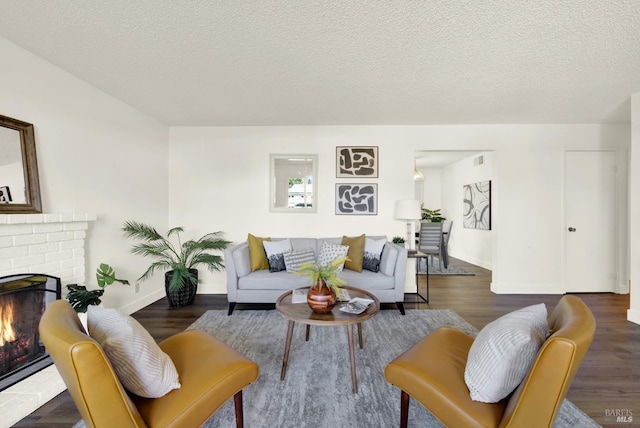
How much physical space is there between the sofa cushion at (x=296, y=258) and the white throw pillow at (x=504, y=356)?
2.28 meters

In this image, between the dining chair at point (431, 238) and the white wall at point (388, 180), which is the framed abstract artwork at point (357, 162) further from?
the dining chair at point (431, 238)

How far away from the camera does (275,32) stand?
6.05 ft

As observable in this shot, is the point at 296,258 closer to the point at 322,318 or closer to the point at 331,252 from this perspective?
the point at 331,252

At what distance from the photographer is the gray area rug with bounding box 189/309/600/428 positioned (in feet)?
5.02

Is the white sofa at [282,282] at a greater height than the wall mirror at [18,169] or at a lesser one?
lesser

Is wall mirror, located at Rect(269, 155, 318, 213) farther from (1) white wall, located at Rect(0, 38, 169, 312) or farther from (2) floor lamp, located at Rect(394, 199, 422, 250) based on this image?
(1) white wall, located at Rect(0, 38, 169, 312)

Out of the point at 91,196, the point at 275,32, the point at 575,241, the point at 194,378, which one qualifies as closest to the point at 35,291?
the point at 91,196

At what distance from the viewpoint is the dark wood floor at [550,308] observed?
5.32ft

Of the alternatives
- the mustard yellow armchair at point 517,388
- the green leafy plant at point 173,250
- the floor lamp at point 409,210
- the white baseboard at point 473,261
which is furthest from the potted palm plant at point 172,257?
the white baseboard at point 473,261

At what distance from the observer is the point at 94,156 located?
2631 mm

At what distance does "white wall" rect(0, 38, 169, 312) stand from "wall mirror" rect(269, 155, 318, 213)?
1.59 m

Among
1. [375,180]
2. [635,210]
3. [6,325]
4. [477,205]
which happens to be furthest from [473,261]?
[6,325]

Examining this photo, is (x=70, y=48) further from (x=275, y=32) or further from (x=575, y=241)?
(x=575, y=241)

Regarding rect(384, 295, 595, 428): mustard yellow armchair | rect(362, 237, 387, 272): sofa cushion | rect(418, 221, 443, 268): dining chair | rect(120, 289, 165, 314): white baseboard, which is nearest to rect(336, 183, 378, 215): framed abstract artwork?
rect(362, 237, 387, 272): sofa cushion
